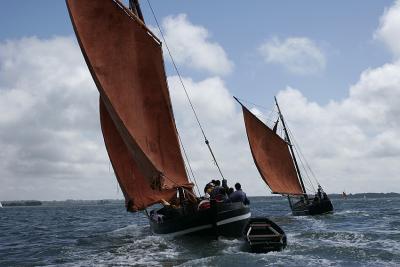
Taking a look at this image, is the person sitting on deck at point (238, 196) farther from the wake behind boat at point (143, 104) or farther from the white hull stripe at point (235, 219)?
the white hull stripe at point (235, 219)

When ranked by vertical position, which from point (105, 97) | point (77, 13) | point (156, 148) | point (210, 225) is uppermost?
point (77, 13)

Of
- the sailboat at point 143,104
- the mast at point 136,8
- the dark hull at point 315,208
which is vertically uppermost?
the mast at point 136,8

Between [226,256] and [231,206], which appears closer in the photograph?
[226,256]

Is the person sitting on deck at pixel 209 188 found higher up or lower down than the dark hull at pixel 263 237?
higher up

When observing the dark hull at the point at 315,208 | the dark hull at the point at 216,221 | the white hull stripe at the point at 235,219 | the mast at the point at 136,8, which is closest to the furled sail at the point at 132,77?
the dark hull at the point at 216,221

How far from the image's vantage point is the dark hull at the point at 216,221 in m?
22.4

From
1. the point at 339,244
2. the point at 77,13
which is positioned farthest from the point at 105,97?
the point at 339,244

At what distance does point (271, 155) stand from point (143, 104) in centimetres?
3100

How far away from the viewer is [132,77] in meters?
26.0

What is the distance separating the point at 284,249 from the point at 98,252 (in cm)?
939

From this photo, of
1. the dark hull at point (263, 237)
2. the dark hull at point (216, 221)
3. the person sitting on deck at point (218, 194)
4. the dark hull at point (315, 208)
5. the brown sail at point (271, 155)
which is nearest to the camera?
the dark hull at point (263, 237)

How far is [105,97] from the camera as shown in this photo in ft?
77.4

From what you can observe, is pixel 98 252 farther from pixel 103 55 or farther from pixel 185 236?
pixel 103 55

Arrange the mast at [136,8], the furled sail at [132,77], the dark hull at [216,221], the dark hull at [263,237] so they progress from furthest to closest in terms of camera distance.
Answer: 1. the mast at [136,8]
2. the furled sail at [132,77]
3. the dark hull at [216,221]
4. the dark hull at [263,237]
